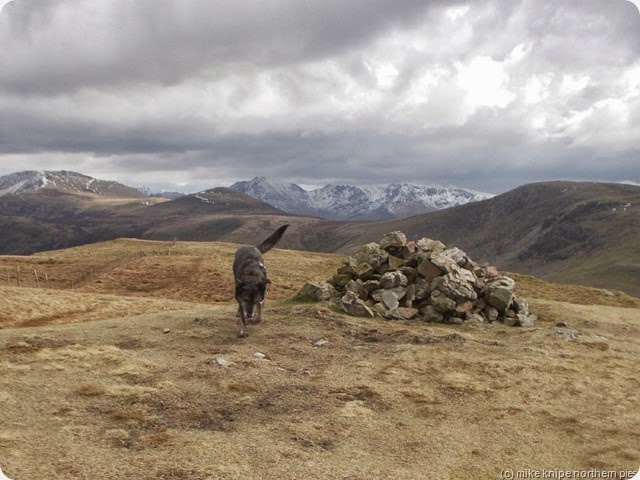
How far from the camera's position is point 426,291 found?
26.4 metres

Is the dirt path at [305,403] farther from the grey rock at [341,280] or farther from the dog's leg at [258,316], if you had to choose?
the grey rock at [341,280]

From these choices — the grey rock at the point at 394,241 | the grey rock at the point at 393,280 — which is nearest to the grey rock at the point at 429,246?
the grey rock at the point at 394,241

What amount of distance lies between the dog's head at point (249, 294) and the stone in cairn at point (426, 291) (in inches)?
239

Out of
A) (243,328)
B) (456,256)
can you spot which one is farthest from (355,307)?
(456,256)

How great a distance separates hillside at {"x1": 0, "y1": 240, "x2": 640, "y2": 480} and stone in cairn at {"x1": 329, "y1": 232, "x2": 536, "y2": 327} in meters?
1.16

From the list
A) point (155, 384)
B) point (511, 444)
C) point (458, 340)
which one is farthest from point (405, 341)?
point (155, 384)

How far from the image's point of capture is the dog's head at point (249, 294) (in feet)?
65.5

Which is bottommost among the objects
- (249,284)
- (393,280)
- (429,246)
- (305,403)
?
(305,403)

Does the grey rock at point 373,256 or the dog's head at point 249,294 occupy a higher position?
the grey rock at point 373,256

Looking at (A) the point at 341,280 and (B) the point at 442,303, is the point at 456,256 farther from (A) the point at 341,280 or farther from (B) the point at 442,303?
(A) the point at 341,280

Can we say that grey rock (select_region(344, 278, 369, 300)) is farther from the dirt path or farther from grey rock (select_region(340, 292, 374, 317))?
the dirt path

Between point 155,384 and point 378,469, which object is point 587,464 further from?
point 155,384

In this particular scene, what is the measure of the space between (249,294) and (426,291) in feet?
35.9

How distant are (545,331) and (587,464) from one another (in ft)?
44.4
